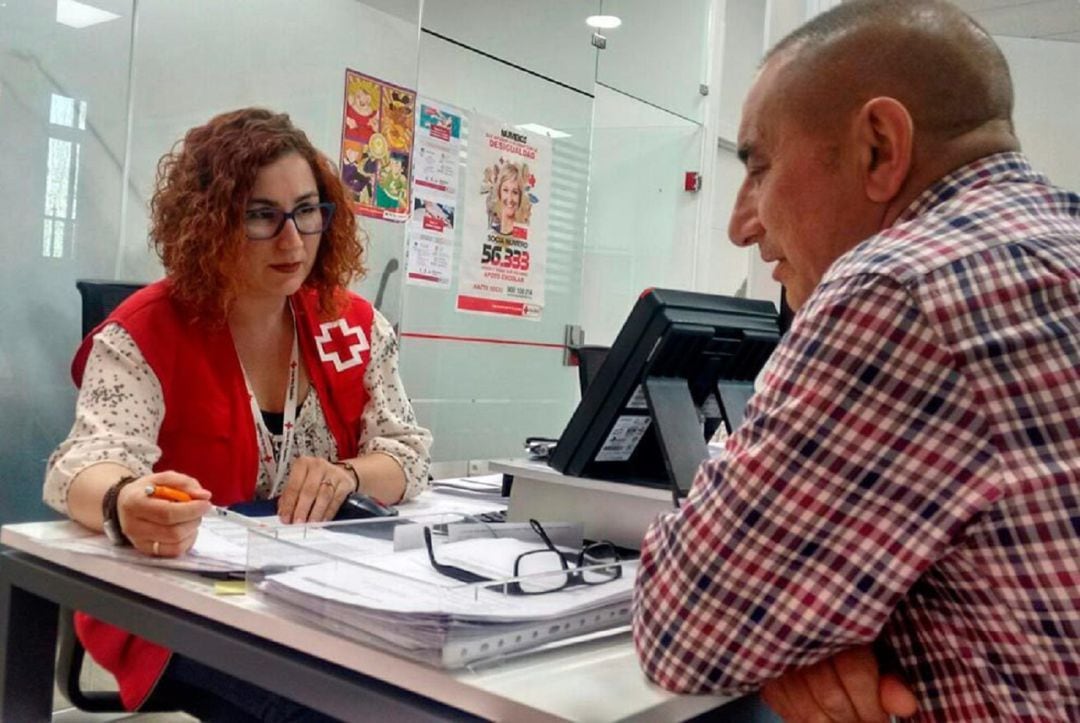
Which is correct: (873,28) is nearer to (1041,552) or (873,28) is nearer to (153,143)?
(1041,552)

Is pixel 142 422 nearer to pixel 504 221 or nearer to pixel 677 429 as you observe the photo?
pixel 677 429

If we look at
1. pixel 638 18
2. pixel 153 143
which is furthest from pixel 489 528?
pixel 638 18

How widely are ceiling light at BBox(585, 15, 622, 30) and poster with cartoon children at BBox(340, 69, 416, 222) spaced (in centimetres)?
132

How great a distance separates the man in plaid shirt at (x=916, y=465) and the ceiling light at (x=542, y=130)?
11.3 ft

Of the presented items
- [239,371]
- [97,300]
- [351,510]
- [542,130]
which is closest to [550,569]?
[351,510]

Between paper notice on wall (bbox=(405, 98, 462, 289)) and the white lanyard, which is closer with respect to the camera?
the white lanyard

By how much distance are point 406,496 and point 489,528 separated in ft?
1.74

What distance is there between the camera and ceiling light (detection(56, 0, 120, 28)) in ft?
8.20

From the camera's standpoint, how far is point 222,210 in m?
1.67

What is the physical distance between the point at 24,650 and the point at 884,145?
3.71 feet

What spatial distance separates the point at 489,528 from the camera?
1.16 metres

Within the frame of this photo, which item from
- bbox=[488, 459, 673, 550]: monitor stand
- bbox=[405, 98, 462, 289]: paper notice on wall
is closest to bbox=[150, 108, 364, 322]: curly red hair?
bbox=[488, 459, 673, 550]: monitor stand

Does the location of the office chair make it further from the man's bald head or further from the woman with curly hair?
the man's bald head

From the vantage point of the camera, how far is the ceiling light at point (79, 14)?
2498 mm
